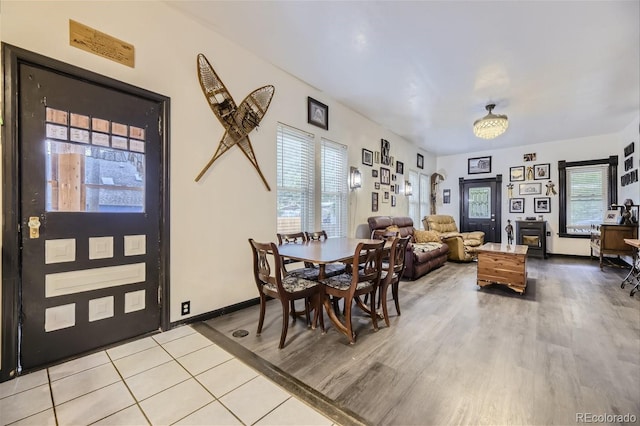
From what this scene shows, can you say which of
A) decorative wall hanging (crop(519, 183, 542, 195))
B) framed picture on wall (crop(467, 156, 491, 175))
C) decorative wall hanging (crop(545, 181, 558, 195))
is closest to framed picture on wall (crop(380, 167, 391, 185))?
framed picture on wall (crop(467, 156, 491, 175))

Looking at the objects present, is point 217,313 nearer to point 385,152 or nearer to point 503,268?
point 503,268

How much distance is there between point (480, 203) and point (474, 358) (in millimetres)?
6735

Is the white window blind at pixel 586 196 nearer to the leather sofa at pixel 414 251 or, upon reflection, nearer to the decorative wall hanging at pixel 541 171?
the decorative wall hanging at pixel 541 171

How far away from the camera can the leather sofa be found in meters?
4.29

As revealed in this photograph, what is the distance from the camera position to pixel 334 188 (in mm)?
4418

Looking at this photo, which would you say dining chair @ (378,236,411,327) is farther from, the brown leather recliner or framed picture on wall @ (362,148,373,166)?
the brown leather recliner

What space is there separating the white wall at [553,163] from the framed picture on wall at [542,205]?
0.07m

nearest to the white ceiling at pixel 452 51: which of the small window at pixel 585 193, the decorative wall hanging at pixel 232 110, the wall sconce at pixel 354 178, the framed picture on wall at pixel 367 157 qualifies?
the decorative wall hanging at pixel 232 110

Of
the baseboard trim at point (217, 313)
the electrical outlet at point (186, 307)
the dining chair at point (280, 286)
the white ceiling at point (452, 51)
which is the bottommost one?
the baseboard trim at point (217, 313)

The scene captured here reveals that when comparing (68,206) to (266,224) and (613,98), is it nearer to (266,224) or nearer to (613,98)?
(266,224)

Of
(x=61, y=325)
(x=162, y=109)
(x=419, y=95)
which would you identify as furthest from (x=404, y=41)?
(x=61, y=325)

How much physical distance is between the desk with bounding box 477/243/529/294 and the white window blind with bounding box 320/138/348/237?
212 centimetres

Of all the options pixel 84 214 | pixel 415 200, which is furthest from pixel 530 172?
pixel 84 214

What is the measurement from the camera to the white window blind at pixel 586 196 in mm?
6105
